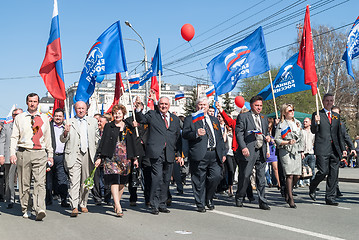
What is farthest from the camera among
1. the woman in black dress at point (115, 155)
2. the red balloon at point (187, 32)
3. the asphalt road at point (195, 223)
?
the red balloon at point (187, 32)

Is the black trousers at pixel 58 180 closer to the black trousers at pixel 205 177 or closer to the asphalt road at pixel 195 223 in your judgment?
the asphalt road at pixel 195 223

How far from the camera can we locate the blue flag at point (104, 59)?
937 centimetres

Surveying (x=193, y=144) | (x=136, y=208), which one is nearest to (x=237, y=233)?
(x=193, y=144)

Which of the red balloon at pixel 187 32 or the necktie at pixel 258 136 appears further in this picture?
the red balloon at pixel 187 32

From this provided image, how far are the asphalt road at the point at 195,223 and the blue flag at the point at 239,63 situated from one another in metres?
2.83

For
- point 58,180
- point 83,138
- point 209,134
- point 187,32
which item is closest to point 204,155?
point 209,134

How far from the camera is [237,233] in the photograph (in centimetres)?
622

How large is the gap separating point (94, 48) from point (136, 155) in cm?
275

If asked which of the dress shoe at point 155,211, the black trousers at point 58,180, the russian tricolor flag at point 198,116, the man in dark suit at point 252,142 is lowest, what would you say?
the dress shoe at point 155,211

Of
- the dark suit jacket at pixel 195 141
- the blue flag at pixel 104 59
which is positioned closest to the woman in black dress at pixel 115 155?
the dark suit jacket at pixel 195 141

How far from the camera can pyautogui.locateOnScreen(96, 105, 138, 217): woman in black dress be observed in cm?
793

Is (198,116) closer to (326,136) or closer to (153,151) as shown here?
(153,151)

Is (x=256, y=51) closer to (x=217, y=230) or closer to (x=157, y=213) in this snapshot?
(x=157, y=213)

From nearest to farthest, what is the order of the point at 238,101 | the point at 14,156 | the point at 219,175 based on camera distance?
1. the point at 14,156
2. the point at 219,175
3. the point at 238,101
